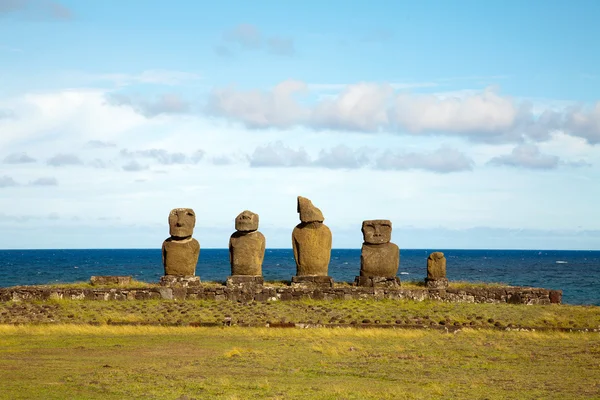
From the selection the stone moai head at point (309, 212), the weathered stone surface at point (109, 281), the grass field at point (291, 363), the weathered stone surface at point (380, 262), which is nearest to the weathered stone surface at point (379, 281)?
the weathered stone surface at point (380, 262)

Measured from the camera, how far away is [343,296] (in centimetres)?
2725

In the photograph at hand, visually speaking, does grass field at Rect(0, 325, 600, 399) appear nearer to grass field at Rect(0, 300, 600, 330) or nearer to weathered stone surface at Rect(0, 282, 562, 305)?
grass field at Rect(0, 300, 600, 330)

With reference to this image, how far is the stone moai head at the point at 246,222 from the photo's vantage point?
28594 mm

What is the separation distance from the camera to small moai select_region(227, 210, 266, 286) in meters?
28.3

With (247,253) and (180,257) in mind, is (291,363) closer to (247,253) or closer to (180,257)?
(247,253)

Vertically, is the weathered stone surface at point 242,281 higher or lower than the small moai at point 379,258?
lower

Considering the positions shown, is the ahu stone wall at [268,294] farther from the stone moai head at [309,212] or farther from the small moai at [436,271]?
the stone moai head at [309,212]

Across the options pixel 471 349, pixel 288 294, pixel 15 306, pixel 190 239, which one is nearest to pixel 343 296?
pixel 288 294

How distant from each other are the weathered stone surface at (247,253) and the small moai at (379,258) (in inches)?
134

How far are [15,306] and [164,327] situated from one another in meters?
5.60

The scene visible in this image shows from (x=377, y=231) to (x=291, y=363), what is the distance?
11.5 meters

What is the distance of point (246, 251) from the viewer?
93.4ft

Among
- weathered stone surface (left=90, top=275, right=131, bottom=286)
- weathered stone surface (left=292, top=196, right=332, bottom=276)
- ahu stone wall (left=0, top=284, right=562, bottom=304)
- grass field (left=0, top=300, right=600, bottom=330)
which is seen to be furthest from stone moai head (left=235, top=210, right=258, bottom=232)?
weathered stone surface (left=90, top=275, right=131, bottom=286)

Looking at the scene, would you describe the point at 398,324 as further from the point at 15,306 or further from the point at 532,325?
the point at 15,306
